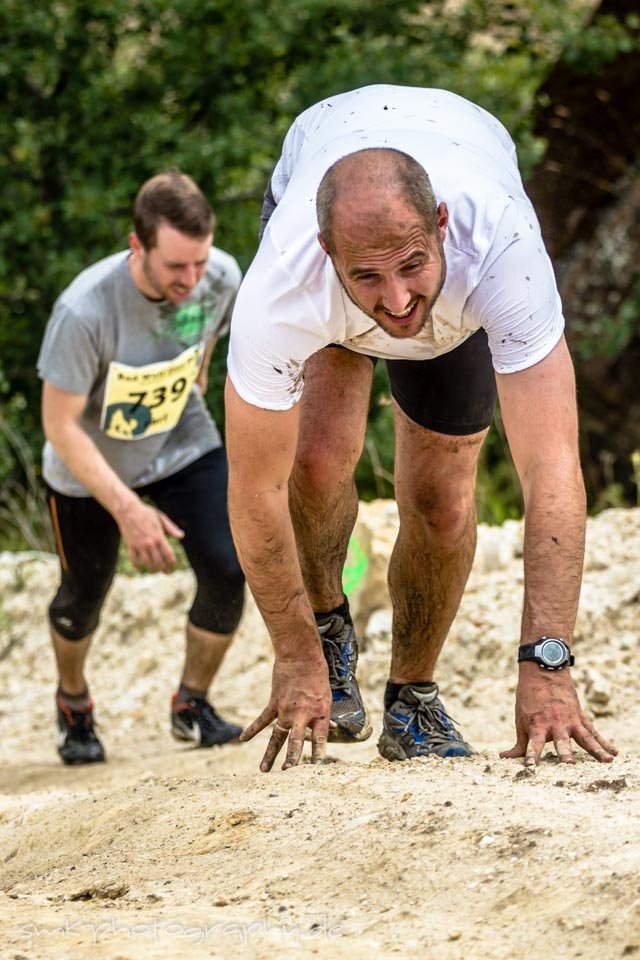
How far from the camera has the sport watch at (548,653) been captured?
3070 mm

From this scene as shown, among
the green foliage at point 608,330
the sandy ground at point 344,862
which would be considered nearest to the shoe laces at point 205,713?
the sandy ground at point 344,862

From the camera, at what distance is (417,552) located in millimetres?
3961

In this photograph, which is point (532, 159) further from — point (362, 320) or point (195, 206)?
point (362, 320)

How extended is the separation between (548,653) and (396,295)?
0.88m

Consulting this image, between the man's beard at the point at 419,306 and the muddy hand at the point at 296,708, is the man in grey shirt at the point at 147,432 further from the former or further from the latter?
the man's beard at the point at 419,306

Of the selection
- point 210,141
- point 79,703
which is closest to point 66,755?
point 79,703

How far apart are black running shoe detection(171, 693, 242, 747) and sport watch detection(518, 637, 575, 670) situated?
2733 millimetres

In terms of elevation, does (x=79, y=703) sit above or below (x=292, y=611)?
below

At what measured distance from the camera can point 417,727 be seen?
3.99 metres

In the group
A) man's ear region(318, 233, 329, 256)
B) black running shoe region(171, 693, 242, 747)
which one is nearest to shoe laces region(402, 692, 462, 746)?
man's ear region(318, 233, 329, 256)

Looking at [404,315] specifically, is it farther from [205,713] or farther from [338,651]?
[205,713]

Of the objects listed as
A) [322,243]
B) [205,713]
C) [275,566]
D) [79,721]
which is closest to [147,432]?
[205,713]

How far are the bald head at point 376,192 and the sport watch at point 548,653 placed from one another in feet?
3.17

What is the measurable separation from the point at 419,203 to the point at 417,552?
4.28 ft
